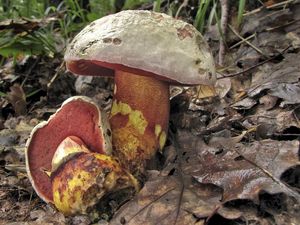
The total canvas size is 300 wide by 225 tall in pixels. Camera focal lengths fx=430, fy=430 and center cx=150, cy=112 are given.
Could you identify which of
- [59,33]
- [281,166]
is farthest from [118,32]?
[59,33]

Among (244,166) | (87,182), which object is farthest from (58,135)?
(244,166)

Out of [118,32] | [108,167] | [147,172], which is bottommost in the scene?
[147,172]

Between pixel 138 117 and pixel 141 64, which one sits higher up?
pixel 141 64

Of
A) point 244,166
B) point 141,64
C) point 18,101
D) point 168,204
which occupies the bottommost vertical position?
point 18,101

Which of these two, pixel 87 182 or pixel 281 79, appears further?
pixel 281 79

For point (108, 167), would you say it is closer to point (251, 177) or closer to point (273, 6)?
point (251, 177)

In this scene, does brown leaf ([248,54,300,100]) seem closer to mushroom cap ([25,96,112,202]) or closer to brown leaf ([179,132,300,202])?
brown leaf ([179,132,300,202])

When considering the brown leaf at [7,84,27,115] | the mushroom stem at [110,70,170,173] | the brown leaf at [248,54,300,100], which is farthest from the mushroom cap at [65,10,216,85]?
the brown leaf at [7,84,27,115]

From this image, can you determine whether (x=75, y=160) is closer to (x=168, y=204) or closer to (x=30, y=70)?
(x=168, y=204)
